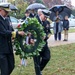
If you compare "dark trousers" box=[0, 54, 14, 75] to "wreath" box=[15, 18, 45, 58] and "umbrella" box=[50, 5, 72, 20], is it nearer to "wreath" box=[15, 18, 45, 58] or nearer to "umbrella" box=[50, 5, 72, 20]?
"wreath" box=[15, 18, 45, 58]

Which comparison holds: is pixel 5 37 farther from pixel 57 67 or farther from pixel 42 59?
pixel 57 67

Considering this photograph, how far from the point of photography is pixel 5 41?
5.84 meters

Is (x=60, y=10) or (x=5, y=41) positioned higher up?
(x=5, y=41)

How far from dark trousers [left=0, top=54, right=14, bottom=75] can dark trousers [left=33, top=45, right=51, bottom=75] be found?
1.38m

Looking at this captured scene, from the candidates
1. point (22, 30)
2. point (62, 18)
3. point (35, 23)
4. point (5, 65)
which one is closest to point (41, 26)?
point (35, 23)

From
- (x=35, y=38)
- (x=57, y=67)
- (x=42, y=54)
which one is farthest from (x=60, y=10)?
(x=35, y=38)

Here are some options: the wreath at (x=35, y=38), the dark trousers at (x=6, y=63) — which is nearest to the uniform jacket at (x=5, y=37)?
the dark trousers at (x=6, y=63)

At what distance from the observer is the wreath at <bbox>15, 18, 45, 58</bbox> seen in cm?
618

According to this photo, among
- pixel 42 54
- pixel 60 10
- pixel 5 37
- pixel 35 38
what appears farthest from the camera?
pixel 60 10

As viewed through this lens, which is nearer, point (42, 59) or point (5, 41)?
point (5, 41)

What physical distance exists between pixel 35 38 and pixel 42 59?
2.59 ft

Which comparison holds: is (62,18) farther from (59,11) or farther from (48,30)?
(48,30)

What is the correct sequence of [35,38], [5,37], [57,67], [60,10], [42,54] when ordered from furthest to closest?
1. [60,10]
2. [57,67]
3. [42,54]
4. [35,38]
5. [5,37]

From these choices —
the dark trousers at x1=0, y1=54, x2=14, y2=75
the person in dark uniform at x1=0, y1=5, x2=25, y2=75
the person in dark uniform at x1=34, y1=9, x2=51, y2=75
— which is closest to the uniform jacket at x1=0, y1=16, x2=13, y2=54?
the person in dark uniform at x1=0, y1=5, x2=25, y2=75
